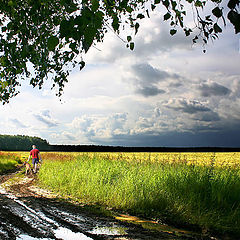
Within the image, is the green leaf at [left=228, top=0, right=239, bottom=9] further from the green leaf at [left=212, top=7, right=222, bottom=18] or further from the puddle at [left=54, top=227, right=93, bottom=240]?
the puddle at [left=54, top=227, right=93, bottom=240]

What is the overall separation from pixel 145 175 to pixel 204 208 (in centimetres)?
239

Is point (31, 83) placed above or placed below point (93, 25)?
above

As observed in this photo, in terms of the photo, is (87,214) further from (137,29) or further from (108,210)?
(137,29)

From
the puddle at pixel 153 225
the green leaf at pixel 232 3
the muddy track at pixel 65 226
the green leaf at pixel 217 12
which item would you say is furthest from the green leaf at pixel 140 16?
the puddle at pixel 153 225

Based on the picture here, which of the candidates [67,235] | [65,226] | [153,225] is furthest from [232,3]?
[65,226]

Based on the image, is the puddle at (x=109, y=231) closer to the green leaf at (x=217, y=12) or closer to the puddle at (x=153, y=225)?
the puddle at (x=153, y=225)

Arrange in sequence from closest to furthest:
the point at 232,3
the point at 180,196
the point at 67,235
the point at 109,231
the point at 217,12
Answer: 1. the point at 232,3
2. the point at 217,12
3. the point at 67,235
4. the point at 109,231
5. the point at 180,196

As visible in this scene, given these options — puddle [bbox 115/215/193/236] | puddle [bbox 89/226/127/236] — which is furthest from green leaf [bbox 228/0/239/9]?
puddle [bbox 115/215/193/236]

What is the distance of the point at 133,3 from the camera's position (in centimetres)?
665

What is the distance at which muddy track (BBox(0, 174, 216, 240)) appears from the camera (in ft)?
14.2

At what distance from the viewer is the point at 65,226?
4.84 m

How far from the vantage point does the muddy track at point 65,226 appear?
4.32 meters

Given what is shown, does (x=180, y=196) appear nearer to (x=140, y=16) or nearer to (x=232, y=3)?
(x=140, y=16)

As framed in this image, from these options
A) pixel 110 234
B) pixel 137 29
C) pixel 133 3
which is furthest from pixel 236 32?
pixel 133 3
